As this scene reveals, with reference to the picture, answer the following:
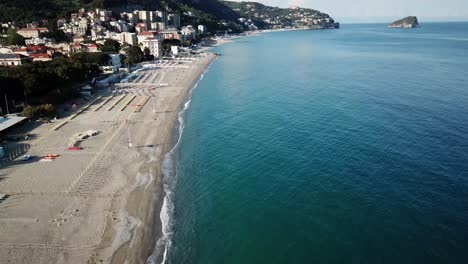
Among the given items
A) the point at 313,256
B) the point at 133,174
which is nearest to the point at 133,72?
the point at 133,174

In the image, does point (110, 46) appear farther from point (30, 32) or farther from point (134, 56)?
point (30, 32)

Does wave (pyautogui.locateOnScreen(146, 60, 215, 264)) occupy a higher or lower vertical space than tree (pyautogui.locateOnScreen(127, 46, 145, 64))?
lower

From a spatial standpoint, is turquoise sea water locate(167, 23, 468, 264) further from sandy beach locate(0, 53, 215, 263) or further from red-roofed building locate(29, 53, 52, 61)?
red-roofed building locate(29, 53, 52, 61)

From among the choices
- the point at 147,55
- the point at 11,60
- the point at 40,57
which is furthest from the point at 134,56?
the point at 11,60

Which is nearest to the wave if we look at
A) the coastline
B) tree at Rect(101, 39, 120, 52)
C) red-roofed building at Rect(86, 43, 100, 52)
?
the coastline

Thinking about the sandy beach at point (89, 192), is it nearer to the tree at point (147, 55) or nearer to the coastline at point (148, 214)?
the coastline at point (148, 214)
